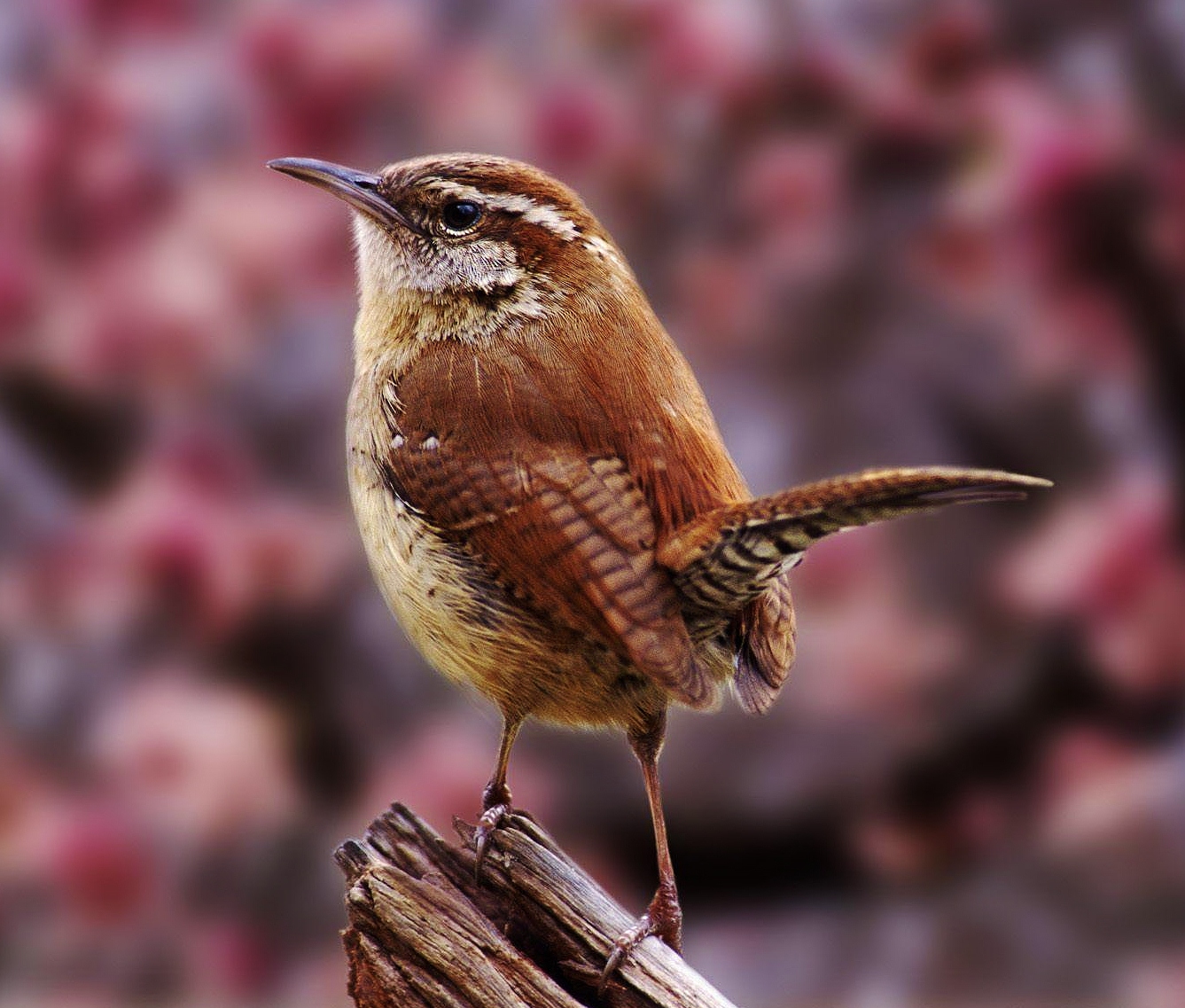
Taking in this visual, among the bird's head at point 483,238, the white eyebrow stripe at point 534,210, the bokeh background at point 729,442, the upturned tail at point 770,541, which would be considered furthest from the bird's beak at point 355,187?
the bokeh background at point 729,442

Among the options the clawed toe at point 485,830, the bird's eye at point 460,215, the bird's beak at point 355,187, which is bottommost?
the clawed toe at point 485,830

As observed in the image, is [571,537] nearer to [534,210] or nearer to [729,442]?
[534,210]

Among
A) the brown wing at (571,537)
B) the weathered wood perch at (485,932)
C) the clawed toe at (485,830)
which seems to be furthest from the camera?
the clawed toe at (485,830)

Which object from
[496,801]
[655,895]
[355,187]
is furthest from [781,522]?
[355,187]

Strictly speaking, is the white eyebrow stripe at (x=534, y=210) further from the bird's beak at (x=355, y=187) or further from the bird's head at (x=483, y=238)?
the bird's beak at (x=355, y=187)

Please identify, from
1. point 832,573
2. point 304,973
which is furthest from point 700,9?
point 304,973

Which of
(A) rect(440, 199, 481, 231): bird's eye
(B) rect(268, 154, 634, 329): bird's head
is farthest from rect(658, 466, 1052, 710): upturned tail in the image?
(A) rect(440, 199, 481, 231): bird's eye

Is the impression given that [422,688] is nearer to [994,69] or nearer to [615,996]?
[615,996]
